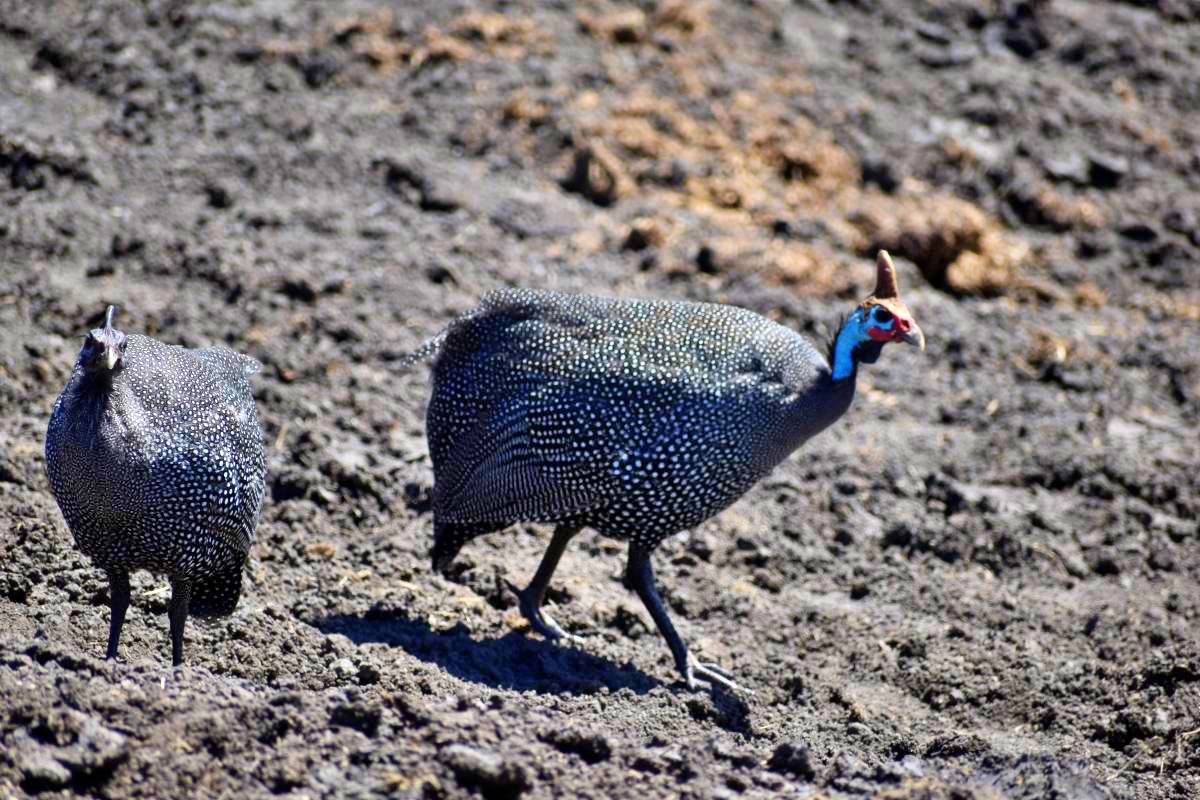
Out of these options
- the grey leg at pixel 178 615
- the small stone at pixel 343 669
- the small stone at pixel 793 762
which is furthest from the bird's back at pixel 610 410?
the small stone at pixel 793 762

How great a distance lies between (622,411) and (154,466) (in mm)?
1661

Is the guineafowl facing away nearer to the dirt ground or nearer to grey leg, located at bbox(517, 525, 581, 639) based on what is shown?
grey leg, located at bbox(517, 525, 581, 639)

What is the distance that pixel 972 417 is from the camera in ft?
24.8

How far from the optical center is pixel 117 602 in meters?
4.82

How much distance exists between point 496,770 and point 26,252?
4689 millimetres

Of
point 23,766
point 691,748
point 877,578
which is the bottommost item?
point 877,578

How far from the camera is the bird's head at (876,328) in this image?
18.2 feet

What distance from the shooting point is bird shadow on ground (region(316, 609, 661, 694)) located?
17.4 feet

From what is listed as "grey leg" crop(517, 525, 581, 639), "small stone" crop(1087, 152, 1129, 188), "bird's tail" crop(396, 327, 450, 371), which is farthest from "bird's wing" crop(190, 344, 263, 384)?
"small stone" crop(1087, 152, 1129, 188)

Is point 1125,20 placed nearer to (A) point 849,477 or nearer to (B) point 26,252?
(A) point 849,477

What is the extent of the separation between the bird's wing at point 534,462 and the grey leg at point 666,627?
0.38 meters

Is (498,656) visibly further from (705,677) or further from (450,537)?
(705,677)

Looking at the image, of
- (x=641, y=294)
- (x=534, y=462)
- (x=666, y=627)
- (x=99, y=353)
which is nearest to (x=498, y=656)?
(x=666, y=627)

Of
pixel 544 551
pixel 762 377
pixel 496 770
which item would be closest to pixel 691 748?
pixel 496 770
